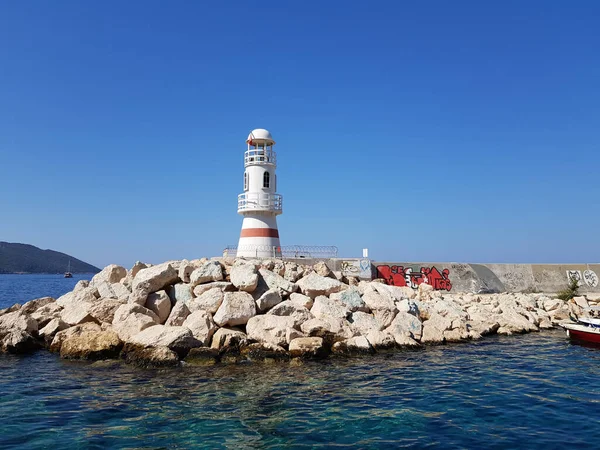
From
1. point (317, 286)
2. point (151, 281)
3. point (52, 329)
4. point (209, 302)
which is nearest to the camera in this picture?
point (209, 302)

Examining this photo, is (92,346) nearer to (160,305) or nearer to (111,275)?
(160,305)

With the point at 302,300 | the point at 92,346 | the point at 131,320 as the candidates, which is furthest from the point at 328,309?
the point at 92,346

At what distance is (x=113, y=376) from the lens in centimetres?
1250

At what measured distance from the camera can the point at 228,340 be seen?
14.5 meters

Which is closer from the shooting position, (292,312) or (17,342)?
(17,342)

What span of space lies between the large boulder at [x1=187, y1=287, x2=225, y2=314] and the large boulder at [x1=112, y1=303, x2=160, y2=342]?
57.2 inches

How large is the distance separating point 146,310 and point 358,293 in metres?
8.40

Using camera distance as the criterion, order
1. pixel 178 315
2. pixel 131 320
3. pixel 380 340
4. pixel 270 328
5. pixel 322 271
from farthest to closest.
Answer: pixel 322 271
pixel 178 315
pixel 380 340
pixel 270 328
pixel 131 320

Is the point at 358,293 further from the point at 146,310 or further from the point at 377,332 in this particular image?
the point at 146,310

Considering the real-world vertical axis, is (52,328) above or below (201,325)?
below

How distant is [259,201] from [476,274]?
53.1 ft

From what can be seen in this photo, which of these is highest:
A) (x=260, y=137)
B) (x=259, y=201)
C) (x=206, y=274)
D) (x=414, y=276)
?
(x=260, y=137)

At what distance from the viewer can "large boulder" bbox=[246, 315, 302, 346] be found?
14758mm

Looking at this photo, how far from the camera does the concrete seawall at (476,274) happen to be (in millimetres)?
28344
